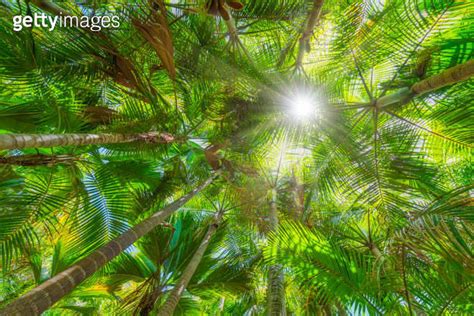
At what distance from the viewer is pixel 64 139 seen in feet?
7.18

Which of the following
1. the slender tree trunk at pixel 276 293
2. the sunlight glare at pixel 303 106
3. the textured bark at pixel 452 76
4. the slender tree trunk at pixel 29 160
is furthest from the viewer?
the sunlight glare at pixel 303 106

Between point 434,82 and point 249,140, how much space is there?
100 inches

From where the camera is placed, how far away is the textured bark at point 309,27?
3.12 metres

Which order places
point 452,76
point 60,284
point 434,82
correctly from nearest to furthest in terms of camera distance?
point 60,284
point 452,76
point 434,82

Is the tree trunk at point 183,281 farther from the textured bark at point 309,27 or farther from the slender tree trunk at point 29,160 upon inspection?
the textured bark at point 309,27

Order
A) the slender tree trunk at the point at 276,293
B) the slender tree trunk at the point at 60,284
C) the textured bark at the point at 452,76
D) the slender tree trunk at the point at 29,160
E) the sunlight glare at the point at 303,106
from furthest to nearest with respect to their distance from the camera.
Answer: the sunlight glare at the point at 303,106 → the slender tree trunk at the point at 276,293 → the slender tree trunk at the point at 29,160 → the textured bark at the point at 452,76 → the slender tree trunk at the point at 60,284

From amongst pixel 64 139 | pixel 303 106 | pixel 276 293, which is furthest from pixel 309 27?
pixel 276 293

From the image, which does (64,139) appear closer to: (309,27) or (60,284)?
(60,284)

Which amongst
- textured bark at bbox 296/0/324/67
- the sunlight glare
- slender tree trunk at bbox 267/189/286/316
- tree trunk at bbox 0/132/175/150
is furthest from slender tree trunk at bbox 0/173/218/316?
textured bark at bbox 296/0/324/67

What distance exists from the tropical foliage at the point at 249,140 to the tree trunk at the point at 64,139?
0.01m

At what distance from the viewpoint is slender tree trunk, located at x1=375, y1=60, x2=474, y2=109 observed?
5.74 ft

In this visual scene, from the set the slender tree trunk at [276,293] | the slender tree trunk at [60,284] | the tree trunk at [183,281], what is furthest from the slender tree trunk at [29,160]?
the slender tree trunk at [276,293]

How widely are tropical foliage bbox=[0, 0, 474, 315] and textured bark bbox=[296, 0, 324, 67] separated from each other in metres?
0.03

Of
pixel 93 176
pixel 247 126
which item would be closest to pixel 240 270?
pixel 247 126
